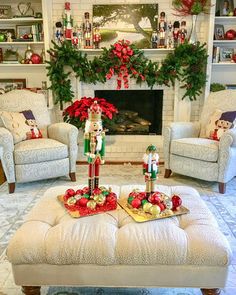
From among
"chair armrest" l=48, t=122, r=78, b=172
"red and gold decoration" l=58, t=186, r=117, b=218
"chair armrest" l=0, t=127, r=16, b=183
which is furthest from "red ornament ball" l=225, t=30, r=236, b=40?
"red and gold decoration" l=58, t=186, r=117, b=218

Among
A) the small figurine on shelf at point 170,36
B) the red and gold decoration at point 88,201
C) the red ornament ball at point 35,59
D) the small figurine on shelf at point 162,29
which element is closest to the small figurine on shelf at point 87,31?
the red ornament ball at point 35,59

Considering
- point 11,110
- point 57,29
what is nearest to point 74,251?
point 11,110

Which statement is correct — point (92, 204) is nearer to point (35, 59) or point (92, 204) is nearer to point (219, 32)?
point (35, 59)

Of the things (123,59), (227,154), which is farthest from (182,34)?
(227,154)

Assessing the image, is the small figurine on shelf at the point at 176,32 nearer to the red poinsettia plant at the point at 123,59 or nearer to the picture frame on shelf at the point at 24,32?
the red poinsettia plant at the point at 123,59

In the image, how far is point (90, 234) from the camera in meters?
1.49

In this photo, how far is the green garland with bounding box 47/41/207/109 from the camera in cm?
395

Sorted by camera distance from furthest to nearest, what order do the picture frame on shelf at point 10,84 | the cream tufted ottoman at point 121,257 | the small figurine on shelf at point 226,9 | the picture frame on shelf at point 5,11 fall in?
1. the picture frame on shelf at point 10,84
2. the picture frame on shelf at point 5,11
3. the small figurine on shelf at point 226,9
4. the cream tufted ottoman at point 121,257

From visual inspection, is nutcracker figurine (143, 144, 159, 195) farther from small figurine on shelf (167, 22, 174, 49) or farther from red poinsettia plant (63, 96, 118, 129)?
small figurine on shelf (167, 22, 174, 49)

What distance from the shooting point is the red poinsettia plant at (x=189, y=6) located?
3852 mm

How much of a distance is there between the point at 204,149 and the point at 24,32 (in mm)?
2932

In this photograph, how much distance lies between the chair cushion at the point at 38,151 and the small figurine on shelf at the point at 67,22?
5.31ft

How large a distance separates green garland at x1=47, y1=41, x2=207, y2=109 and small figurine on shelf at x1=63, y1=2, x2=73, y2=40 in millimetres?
158

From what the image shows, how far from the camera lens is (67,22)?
4.02 meters
